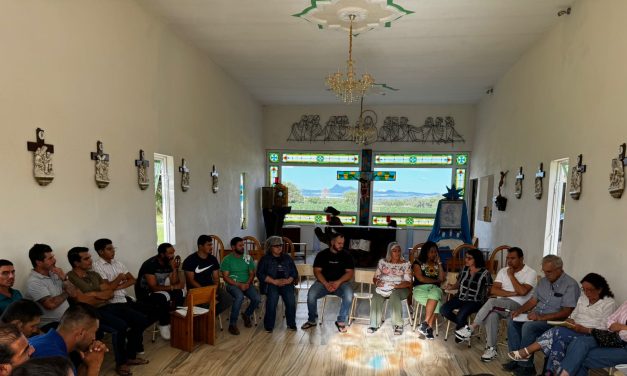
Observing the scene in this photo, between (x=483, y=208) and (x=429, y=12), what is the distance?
4.49 meters

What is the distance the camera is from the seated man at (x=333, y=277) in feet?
13.2

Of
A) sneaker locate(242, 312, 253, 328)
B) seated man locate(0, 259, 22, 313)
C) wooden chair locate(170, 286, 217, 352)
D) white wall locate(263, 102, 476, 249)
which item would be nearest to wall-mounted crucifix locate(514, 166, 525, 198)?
white wall locate(263, 102, 476, 249)

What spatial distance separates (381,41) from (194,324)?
4198 mm

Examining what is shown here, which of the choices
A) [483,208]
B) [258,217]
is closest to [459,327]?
[483,208]

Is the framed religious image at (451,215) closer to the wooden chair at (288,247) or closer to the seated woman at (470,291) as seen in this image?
A: the seated woman at (470,291)

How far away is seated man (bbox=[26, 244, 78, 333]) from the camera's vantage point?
258 cm

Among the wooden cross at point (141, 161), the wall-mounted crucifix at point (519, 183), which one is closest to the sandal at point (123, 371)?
the wooden cross at point (141, 161)

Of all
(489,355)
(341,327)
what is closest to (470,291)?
(489,355)

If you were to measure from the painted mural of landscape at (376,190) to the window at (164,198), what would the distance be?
15.5ft

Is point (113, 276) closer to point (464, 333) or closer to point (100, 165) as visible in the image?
point (100, 165)

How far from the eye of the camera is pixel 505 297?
3471 mm

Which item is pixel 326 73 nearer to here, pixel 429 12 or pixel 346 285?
pixel 429 12

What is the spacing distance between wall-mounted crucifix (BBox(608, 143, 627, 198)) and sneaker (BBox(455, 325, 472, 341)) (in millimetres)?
1726

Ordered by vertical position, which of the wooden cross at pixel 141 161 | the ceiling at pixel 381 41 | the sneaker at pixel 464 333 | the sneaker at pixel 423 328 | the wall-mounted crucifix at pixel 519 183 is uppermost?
the ceiling at pixel 381 41
